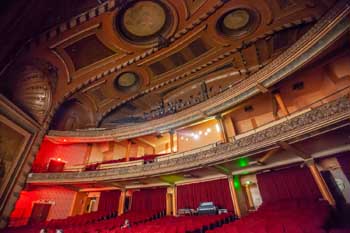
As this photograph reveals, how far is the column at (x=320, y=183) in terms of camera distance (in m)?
5.20

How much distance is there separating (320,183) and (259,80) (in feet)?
14.2

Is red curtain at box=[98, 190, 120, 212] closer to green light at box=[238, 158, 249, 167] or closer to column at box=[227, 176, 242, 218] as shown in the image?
column at box=[227, 176, 242, 218]

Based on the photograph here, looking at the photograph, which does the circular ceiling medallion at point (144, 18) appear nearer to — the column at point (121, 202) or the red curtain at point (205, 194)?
the red curtain at point (205, 194)

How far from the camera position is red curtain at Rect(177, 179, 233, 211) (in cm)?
784

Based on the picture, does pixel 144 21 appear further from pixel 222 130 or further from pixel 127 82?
pixel 222 130

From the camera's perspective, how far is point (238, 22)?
335 inches

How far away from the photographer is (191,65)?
422 inches

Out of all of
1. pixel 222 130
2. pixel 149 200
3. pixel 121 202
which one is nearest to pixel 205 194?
pixel 222 130

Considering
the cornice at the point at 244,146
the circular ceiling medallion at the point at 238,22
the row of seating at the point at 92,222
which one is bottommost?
the row of seating at the point at 92,222

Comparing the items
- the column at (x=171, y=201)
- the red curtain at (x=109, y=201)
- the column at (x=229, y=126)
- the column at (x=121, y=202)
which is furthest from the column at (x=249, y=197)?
the red curtain at (x=109, y=201)

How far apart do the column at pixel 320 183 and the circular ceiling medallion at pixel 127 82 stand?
396 inches

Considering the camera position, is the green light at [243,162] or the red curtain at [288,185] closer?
the red curtain at [288,185]

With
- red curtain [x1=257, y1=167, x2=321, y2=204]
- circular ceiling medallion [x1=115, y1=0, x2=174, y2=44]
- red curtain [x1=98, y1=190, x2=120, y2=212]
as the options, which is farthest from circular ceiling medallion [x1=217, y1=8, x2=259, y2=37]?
red curtain [x1=98, y1=190, x2=120, y2=212]

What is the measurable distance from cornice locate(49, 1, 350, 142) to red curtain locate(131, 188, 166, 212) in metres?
3.48
